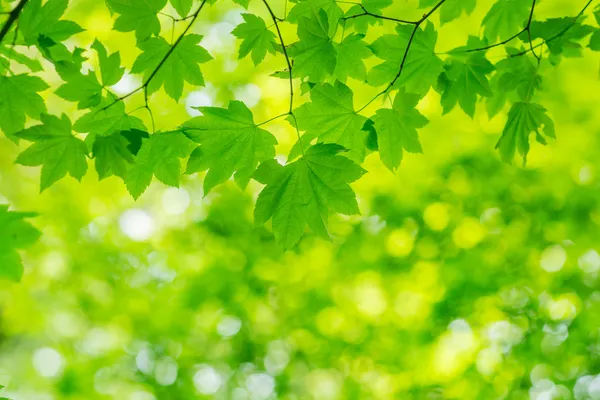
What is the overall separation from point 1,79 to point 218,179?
943 mm

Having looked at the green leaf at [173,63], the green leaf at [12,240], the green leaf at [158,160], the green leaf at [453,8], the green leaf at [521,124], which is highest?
the green leaf at [453,8]

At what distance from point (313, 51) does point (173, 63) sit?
0.54 metres

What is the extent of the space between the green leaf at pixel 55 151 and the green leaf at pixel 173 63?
34 cm

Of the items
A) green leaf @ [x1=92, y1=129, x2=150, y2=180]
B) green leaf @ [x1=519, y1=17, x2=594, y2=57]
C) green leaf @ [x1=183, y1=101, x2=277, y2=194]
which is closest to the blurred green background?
green leaf @ [x1=519, y1=17, x2=594, y2=57]

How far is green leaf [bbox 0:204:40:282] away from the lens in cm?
124

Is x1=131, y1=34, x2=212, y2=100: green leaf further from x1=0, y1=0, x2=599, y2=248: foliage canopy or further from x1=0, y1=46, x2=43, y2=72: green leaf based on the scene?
x1=0, y1=46, x2=43, y2=72: green leaf

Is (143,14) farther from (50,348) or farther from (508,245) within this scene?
(50,348)

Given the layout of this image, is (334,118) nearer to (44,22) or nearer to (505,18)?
(505,18)

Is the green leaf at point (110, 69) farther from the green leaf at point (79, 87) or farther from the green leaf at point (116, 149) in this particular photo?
the green leaf at point (116, 149)

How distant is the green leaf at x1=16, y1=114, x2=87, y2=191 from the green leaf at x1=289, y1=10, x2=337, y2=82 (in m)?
0.75

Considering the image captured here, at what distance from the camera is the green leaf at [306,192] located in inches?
58.8

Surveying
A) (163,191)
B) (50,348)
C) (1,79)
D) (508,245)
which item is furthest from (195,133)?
(50,348)

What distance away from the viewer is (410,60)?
176 cm

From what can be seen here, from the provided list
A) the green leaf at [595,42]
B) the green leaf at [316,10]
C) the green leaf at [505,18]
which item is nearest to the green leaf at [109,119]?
the green leaf at [316,10]
